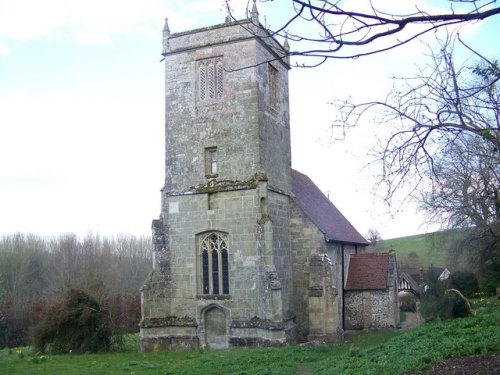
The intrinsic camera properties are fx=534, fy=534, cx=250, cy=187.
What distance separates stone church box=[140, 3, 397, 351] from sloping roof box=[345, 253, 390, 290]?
4.03 metres

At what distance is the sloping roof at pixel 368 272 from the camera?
24.2 metres

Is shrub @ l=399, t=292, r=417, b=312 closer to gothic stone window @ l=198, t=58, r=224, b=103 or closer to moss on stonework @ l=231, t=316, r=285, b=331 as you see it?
moss on stonework @ l=231, t=316, r=285, b=331

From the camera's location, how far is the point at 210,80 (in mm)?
20391

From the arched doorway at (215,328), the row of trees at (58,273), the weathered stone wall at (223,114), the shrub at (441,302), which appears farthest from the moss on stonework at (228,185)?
the row of trees at (58,273)

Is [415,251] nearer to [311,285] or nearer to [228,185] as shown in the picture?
[311,285]

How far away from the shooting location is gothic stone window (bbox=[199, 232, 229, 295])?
64.0ft

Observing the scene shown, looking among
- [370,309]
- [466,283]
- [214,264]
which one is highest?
[214,264]

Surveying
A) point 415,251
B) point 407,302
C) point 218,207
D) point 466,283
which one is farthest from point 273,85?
point 415,251

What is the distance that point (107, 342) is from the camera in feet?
66.9

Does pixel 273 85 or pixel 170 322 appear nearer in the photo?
pixel 170 322

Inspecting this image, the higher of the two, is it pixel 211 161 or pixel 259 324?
pixel 211 161

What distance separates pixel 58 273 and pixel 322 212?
31.2 metres

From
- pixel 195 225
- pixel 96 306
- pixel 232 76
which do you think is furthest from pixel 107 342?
pixel 232 76

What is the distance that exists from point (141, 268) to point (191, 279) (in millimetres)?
37167
